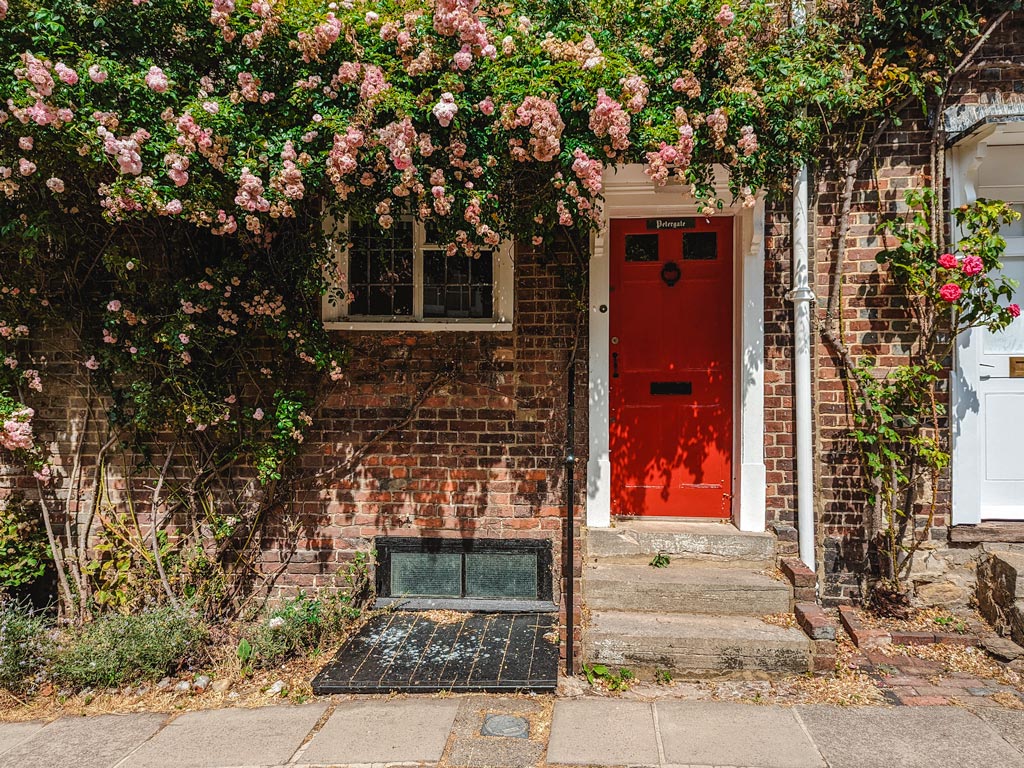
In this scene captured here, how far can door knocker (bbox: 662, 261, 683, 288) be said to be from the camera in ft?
16.2

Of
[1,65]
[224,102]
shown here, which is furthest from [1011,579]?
[1,65]

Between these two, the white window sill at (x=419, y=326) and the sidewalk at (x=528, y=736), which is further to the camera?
the white window sill at (x=419, y=326)

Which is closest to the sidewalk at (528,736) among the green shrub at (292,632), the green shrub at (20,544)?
the green shrub at (292,632)

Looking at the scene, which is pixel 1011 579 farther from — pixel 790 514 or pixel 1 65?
pixel 1 65

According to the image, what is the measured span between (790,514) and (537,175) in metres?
3.00

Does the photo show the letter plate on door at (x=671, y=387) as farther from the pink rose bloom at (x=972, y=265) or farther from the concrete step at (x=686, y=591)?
the pink rose bloom at (x=972, y=265)

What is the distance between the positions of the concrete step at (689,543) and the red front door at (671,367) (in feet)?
1.11

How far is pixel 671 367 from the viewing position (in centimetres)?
495

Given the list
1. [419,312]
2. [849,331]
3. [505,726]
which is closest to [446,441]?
[419,312]

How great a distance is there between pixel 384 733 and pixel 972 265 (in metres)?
4.54

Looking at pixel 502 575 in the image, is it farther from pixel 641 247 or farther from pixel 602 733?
pixel 641 247

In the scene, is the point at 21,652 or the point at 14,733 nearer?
the point at 14,733

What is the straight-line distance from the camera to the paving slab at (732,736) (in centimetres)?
298

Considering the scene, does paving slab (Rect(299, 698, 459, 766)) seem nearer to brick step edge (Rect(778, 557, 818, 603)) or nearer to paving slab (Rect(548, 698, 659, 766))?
paving slab (Rect(548, 698, 659, 766))
